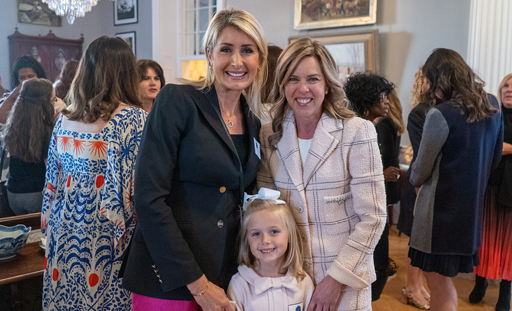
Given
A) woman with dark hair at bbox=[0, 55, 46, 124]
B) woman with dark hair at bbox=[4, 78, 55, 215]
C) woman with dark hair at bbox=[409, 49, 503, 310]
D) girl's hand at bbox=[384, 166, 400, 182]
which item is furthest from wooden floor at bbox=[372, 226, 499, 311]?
woman with dark hair at bbox=[0, 55, 46, 124]

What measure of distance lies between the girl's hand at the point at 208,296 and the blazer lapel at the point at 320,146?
508 millimetres

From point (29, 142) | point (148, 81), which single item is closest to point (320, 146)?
point (148, 81)

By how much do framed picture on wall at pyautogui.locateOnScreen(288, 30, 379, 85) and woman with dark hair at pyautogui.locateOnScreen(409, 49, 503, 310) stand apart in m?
3.08

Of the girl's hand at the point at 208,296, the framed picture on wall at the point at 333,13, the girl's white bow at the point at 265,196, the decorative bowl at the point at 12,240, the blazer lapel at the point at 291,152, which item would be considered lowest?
the decorative bowl at the point at 12,240

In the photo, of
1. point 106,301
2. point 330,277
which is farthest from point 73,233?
point 330,277

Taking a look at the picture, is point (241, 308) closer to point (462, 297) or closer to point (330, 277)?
point (330, 277)

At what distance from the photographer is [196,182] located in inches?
61.0

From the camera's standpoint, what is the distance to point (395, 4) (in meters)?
5.46

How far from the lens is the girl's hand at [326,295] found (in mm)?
1582

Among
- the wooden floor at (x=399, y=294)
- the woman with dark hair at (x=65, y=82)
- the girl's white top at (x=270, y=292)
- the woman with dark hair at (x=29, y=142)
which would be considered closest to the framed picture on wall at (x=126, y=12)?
the woman with dark hair at (x=65, y=82)

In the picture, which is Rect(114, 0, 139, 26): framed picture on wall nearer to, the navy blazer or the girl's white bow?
the navy blazer

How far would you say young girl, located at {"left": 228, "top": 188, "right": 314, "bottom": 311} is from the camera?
1627 millimetres

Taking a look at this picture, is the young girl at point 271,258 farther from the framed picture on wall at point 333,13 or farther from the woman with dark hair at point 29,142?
the framed picture on wall at point 333,13

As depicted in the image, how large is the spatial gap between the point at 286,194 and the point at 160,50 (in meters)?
6.87
